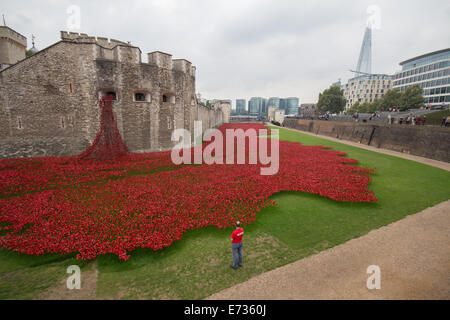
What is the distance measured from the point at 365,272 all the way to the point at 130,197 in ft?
32.0

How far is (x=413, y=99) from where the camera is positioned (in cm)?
4656

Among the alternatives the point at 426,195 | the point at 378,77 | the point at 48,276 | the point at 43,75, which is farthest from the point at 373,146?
the point at 378,77

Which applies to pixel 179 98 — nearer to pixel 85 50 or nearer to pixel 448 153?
pixel 85 50

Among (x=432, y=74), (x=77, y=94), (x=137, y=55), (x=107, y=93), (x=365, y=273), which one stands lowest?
(x=365, y=273)

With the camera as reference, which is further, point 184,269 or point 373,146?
point 373,146

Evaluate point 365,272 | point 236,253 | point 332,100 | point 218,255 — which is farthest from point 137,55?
point 332,100

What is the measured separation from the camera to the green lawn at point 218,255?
5.09 metres

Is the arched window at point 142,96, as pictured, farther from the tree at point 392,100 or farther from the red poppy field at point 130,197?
the tree at point 392,100

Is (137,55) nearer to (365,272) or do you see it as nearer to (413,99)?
(365,272)

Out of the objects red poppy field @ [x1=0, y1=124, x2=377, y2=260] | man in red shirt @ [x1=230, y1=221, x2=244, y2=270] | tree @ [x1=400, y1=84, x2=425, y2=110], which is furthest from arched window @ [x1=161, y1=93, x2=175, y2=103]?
tree @ [x1=400, y1=84, x2=425, y2=110]

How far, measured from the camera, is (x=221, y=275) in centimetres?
549

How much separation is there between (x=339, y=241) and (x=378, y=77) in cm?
15372

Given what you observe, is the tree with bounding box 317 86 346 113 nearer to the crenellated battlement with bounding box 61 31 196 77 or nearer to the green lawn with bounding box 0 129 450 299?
the crenellated battlement with bounding box 61 31 196 77

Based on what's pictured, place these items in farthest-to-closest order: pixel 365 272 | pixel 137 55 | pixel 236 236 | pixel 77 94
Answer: pixel 137 55 → pixel 77 94 → pixel 365 272 → pixel 236 236
